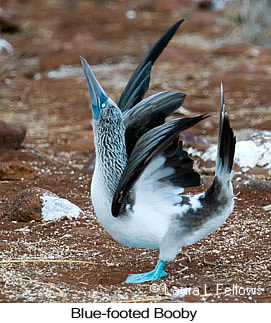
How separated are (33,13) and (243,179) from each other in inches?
426

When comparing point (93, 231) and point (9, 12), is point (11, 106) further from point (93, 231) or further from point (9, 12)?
point (9, 12)

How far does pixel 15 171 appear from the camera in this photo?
568 centimetres

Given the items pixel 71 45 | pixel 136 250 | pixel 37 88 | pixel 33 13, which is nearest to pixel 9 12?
pixel 33 13

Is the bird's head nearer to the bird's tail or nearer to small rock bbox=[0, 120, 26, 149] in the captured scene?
the bird's tail

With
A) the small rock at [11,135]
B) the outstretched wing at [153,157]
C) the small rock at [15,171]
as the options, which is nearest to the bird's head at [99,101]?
the outstretched wing at [153,157]

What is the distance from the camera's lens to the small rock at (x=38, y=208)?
184 inches

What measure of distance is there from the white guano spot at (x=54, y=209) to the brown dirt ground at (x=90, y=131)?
0.28 ft

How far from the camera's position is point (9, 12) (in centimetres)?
1477

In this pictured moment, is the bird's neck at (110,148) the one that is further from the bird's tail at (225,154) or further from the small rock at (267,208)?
the small rock at (267,208)

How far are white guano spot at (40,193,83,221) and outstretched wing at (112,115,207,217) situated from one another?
4.46 feet

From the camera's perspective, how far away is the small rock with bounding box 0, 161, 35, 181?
5.64m

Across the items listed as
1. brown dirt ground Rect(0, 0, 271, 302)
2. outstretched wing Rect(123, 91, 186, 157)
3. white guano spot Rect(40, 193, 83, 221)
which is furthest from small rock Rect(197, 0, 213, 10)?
outstretched wing Rect(123, 91, 186, 157)

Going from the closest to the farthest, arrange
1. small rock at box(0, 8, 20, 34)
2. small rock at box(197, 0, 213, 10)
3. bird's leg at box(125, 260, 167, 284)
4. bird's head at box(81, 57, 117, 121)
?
1. bird's leg at box(125, 260, 167, 284)
2. bird's head at box(81, 57, 117, 121)
3. small rock at box(0, 8, 20, 34)
4. small rock at box(197, 0, 213, 10)
